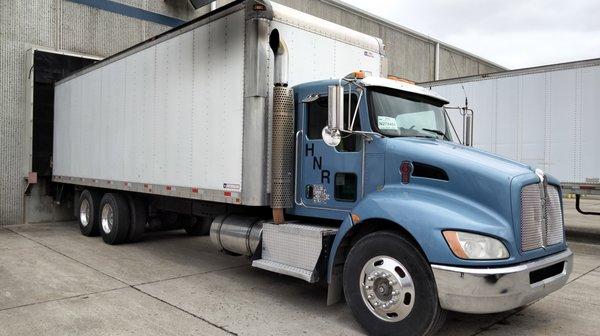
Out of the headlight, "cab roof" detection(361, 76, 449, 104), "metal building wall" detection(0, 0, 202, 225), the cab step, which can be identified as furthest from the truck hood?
"metal building wall" detection(0, 0, 202, 225)

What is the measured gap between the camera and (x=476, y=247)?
395cm

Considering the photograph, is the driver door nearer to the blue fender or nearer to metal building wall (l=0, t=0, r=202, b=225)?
the blue fender

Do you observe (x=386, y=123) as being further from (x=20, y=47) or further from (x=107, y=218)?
(x=20, y=47)

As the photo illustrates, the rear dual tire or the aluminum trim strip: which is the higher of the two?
the aluminum trim strip

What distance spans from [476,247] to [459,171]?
724 millimetres

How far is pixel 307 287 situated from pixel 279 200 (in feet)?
4.76

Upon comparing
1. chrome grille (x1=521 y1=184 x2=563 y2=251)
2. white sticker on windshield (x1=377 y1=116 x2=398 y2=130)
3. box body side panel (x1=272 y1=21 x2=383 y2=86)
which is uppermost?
box body side panel (x1=272 y1=21 x2=383 y2=86)

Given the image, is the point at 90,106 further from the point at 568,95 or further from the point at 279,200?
the point at 568,95

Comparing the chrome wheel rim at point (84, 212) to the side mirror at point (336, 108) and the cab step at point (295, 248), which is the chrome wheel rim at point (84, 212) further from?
the side mirror at point (336, 108)

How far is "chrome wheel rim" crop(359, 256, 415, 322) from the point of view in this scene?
4246 millimetres

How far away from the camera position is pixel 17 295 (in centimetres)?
582

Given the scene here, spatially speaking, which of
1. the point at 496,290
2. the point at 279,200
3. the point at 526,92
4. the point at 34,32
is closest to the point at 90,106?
the point at 34,32

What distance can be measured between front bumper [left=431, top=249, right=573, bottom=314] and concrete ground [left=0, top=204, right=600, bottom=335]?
894mm

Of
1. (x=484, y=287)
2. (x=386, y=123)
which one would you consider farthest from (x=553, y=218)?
(x=386, y=123)
